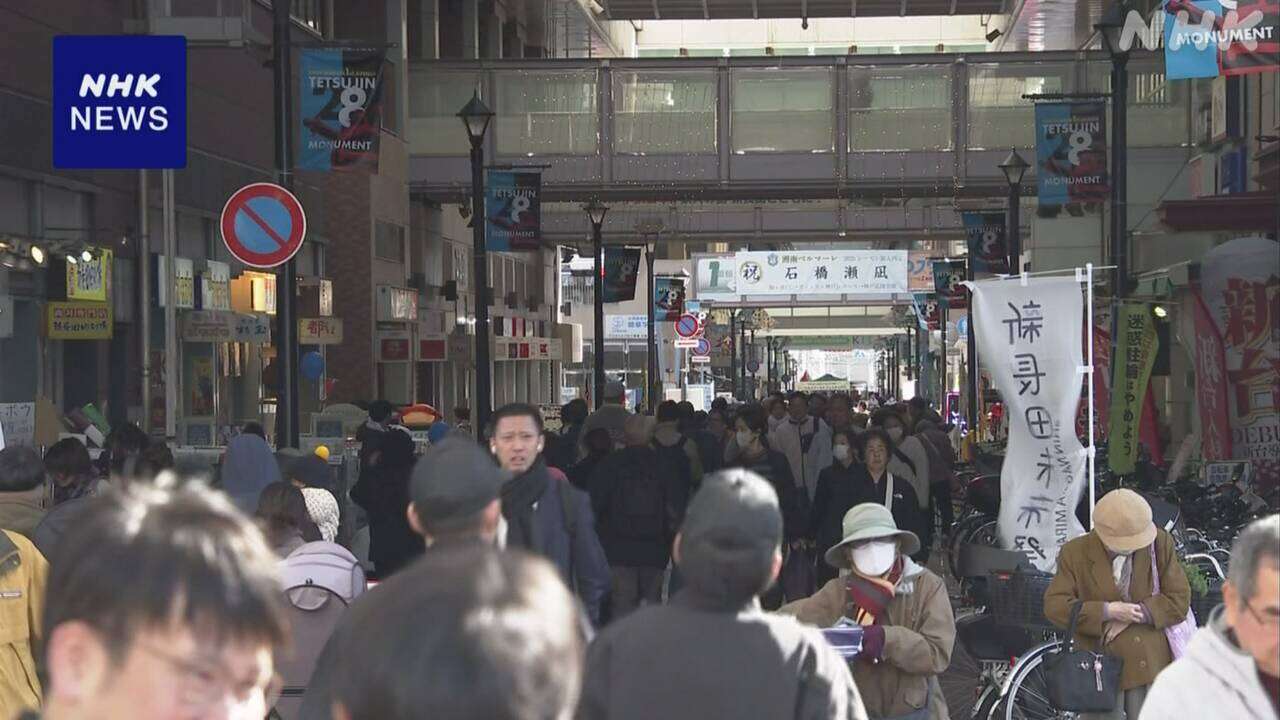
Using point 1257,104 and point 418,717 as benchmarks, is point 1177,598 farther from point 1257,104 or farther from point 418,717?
point 1257,104

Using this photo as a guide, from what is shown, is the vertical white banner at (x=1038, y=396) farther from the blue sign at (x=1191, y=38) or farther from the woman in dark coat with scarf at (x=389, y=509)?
the woman in dark coat with scarf at (x=389, y=509)

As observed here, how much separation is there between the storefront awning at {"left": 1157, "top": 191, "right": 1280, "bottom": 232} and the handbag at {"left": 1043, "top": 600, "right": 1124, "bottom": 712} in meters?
11.8

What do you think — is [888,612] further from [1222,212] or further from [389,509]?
[1222,212]

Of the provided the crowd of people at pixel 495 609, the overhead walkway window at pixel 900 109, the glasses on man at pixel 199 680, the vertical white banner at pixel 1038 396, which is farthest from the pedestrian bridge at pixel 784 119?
the glasses on man at pixel 199 680

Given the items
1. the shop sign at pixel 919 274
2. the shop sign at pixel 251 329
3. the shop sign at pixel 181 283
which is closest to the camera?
the shop sign at pixel 181 283

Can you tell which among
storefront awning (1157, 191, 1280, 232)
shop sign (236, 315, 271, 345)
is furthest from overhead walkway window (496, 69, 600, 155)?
storefront awning (1157, 191, 1280, 232)

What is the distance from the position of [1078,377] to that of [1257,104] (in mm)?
14224

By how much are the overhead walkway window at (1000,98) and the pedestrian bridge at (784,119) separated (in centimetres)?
2

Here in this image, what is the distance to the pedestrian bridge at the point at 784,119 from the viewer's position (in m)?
33.3

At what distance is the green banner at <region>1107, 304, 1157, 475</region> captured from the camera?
58.9 ft

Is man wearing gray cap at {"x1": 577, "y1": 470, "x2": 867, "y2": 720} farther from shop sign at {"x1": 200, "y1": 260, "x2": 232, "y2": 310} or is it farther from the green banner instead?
shop sign at {"x1": 200, "y1": 260, "x2": 232, "y2": 310}

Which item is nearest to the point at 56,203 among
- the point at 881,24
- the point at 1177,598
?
the point at 1177,598

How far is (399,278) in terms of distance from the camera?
124 ft

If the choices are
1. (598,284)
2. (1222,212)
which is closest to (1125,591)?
(1222,212)
